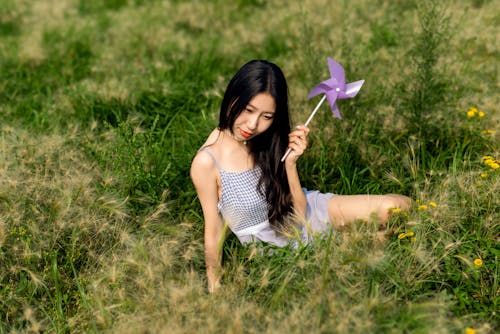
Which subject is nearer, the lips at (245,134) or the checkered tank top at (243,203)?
the lips at (245,134)

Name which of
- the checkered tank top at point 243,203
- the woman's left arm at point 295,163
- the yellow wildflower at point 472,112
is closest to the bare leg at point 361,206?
the woman's left arm at point 295,163

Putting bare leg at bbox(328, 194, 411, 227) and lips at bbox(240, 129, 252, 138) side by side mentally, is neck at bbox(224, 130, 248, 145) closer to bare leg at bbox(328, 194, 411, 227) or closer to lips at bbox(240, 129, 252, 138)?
lips at bbox(240, 129, 252, 138)

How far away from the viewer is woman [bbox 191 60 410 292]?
97.3 inches

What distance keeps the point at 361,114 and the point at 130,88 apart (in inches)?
79.6

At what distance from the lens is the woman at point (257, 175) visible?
247cm

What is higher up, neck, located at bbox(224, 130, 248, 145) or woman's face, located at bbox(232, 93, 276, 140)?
woman's face, located at bbox(232, 93, 276, 140)

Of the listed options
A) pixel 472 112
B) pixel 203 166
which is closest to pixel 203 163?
pixel 203 166

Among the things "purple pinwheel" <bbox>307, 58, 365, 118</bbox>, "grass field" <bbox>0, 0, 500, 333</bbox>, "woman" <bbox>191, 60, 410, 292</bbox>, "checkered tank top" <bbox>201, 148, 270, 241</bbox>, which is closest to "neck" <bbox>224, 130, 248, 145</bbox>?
"woman" <bbox>191, 60, 410, 292</bbox>

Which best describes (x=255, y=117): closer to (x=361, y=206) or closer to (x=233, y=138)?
(x=233, y=138)

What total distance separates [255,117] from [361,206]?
2.69 feet

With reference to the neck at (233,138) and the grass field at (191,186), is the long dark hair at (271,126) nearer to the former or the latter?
the neck at (233,138)

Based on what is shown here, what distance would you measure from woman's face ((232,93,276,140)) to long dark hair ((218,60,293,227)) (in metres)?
0.02

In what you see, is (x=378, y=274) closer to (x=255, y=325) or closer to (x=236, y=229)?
(x=255, y=325)

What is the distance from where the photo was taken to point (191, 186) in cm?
329
